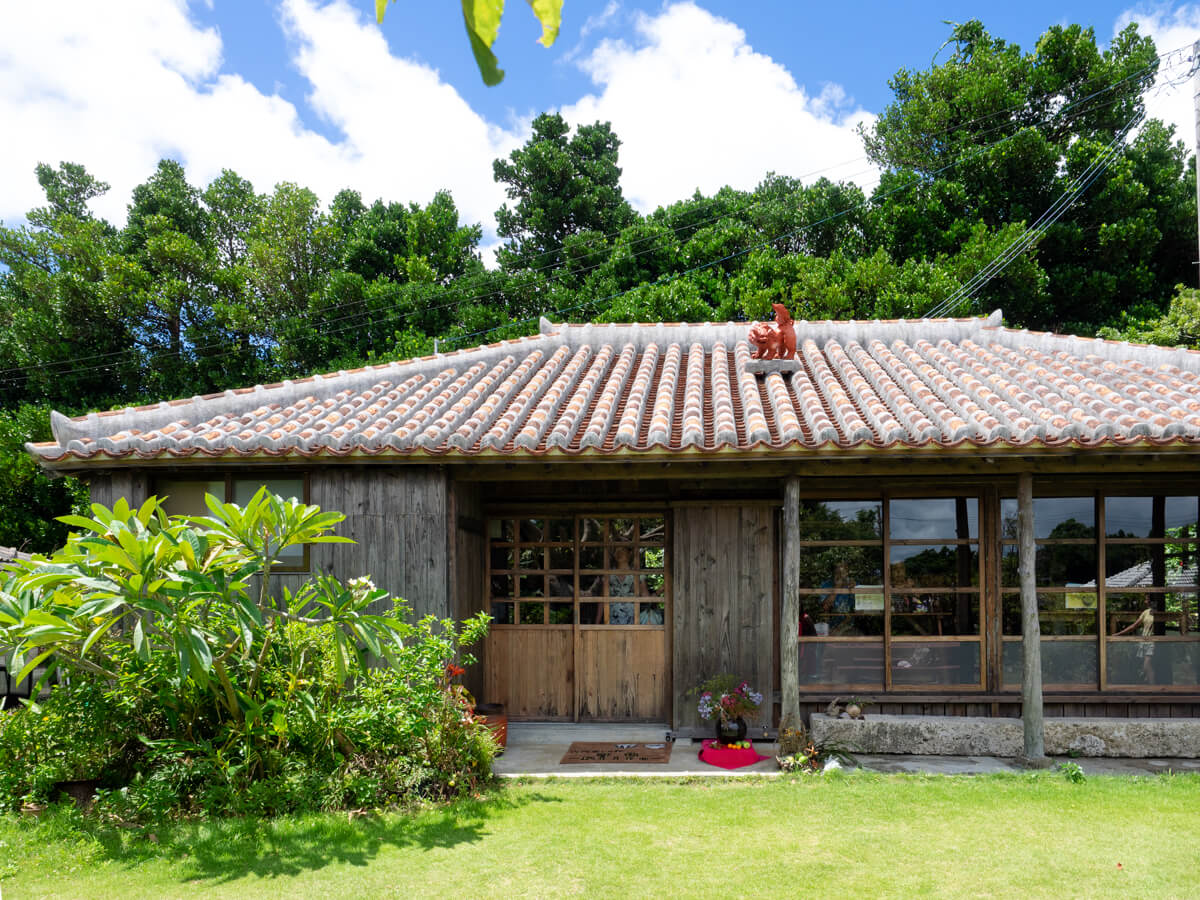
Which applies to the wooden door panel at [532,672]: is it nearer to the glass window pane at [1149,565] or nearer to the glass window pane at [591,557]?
the glass window pane at [591,557]

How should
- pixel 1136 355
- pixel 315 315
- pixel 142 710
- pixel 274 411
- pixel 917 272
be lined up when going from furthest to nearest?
pixel 315 315, pixel 917 272, pixel 1136 355, pixel 274 411, pixel 142 710

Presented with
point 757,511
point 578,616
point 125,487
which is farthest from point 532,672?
point 125,487

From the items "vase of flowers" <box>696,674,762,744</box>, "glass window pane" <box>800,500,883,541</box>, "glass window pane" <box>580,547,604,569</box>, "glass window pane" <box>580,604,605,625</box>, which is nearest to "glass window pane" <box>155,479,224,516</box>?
"glass window pane" <box>580,547,604,569</box>

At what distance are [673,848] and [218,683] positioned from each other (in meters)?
3.40

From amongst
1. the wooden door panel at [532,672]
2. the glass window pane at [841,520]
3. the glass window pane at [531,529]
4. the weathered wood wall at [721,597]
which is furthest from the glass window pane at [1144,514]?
the glass window pane at [531,529]

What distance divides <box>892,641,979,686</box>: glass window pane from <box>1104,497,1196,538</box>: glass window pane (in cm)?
187

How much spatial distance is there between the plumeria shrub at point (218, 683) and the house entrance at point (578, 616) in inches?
103

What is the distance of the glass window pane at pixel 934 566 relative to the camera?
9031 millimetres

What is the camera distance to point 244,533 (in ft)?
20.5

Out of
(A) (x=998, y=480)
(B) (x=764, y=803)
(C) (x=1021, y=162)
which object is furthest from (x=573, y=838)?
(C) (x=1021, y=162)

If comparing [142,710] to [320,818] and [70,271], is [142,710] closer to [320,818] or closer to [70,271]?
[320,818]

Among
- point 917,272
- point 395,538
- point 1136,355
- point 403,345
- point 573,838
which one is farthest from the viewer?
point 403,345

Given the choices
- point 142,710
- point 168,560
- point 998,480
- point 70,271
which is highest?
point 70,271

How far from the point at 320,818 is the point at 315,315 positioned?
2021cm
